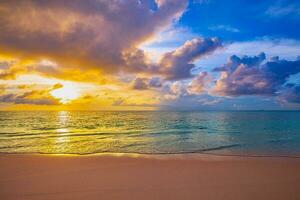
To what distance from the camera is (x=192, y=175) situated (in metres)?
7.77

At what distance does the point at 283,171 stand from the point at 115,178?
555 cm

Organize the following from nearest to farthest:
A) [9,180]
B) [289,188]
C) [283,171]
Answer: [289,188] → [9,180] → [283,171]

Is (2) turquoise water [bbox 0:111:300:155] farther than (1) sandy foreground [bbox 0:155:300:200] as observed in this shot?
Yes

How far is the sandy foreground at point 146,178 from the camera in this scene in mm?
6254

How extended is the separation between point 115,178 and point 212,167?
346 cm

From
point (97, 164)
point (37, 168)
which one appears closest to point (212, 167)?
point (97, 164)

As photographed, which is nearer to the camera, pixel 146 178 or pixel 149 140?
pixel 146 178

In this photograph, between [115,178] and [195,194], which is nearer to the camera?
[195,194]

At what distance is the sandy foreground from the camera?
6.25m

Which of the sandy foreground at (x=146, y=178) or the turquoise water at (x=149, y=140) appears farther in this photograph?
the turquoise water at (x=149, y=140)

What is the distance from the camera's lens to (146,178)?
753 cm

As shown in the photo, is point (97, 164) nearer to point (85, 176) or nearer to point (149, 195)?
point (85, 176)

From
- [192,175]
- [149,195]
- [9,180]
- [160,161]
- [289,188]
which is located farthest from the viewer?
[160,161]

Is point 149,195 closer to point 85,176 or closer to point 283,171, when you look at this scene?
point 85,176
